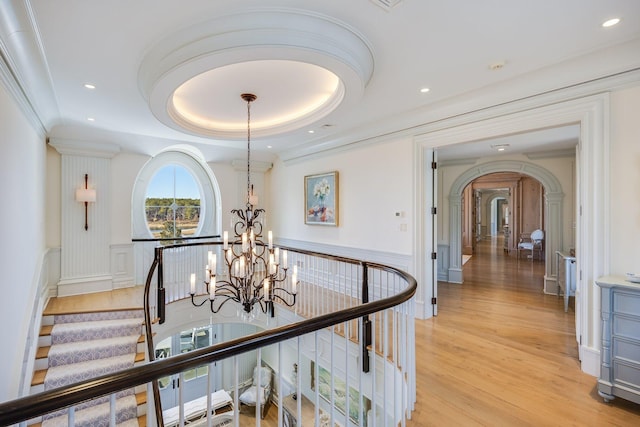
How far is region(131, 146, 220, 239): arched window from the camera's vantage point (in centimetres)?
623

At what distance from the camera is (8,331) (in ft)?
7.99

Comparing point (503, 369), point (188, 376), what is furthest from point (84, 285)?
point (503, 369)

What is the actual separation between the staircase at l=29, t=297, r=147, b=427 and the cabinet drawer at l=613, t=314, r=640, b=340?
187 inches

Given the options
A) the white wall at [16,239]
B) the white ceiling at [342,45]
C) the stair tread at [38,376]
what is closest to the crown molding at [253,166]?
the white ceiling at [342,45]

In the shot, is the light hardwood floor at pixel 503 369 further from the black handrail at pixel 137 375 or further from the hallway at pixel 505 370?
the black handrail at pixel 137 375

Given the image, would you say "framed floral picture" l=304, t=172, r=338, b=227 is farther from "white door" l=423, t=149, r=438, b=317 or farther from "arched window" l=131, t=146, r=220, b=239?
"arched window" l=131, t=146, r=220, b=239

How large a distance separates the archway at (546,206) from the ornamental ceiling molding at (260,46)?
474 cm

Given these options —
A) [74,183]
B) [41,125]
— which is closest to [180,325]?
[74,183]

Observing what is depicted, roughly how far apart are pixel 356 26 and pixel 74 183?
218 inches

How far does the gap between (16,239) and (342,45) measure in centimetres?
339

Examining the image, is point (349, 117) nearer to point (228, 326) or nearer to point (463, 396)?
point (463, 396)

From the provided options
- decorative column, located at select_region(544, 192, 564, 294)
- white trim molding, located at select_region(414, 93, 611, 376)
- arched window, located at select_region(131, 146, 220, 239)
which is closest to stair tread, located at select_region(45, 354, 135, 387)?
arched window, located at select_region(131, 146, 220, 239)

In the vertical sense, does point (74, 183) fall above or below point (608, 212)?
Result: above

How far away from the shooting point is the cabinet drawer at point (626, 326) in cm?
223
